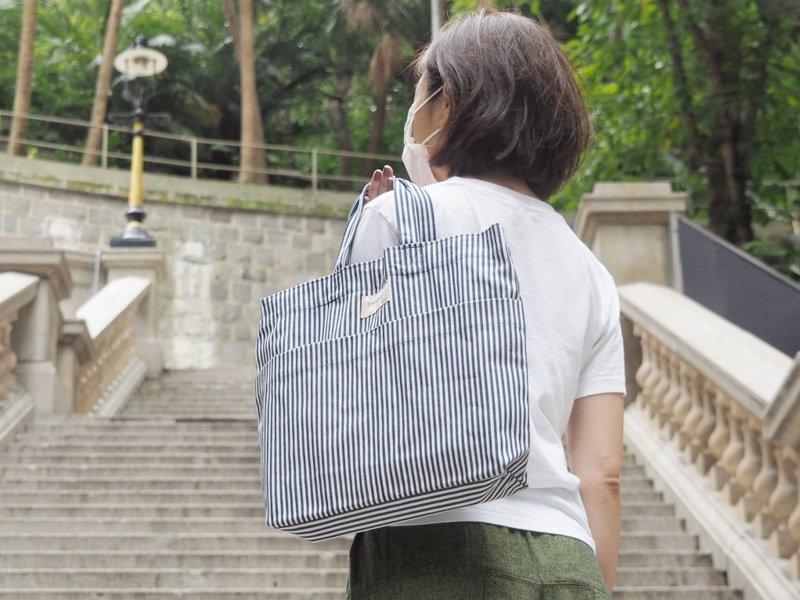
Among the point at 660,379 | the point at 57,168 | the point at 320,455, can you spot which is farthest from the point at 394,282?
the point at 57,168

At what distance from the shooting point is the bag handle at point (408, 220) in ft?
4.99

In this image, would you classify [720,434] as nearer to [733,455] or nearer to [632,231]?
[733,455]

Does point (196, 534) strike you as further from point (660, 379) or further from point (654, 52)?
point (654, 52)

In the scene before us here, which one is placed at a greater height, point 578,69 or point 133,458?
point 578,69

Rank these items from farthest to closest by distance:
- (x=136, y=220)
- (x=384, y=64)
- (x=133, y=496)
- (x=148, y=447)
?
(x=384, y=64)
(x=136, y=220)
(x=148, y=447)
(x=133, y=496)

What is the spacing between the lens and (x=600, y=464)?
167 cm

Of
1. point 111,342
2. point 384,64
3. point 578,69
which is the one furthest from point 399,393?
point 384,64

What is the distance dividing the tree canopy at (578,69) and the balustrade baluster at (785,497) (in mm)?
4710

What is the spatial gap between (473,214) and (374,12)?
2382cm

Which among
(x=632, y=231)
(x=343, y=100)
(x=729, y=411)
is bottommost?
(x=729, y=411)

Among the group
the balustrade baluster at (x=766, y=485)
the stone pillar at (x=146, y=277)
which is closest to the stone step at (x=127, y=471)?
the balustrade baluster at (x=766, y=485)

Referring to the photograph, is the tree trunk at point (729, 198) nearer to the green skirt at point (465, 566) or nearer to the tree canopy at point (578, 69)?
the tree canopy at point (578, 69)

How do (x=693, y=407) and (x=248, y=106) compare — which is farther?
(x=248, y=106)

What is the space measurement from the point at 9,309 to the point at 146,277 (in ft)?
19.6
